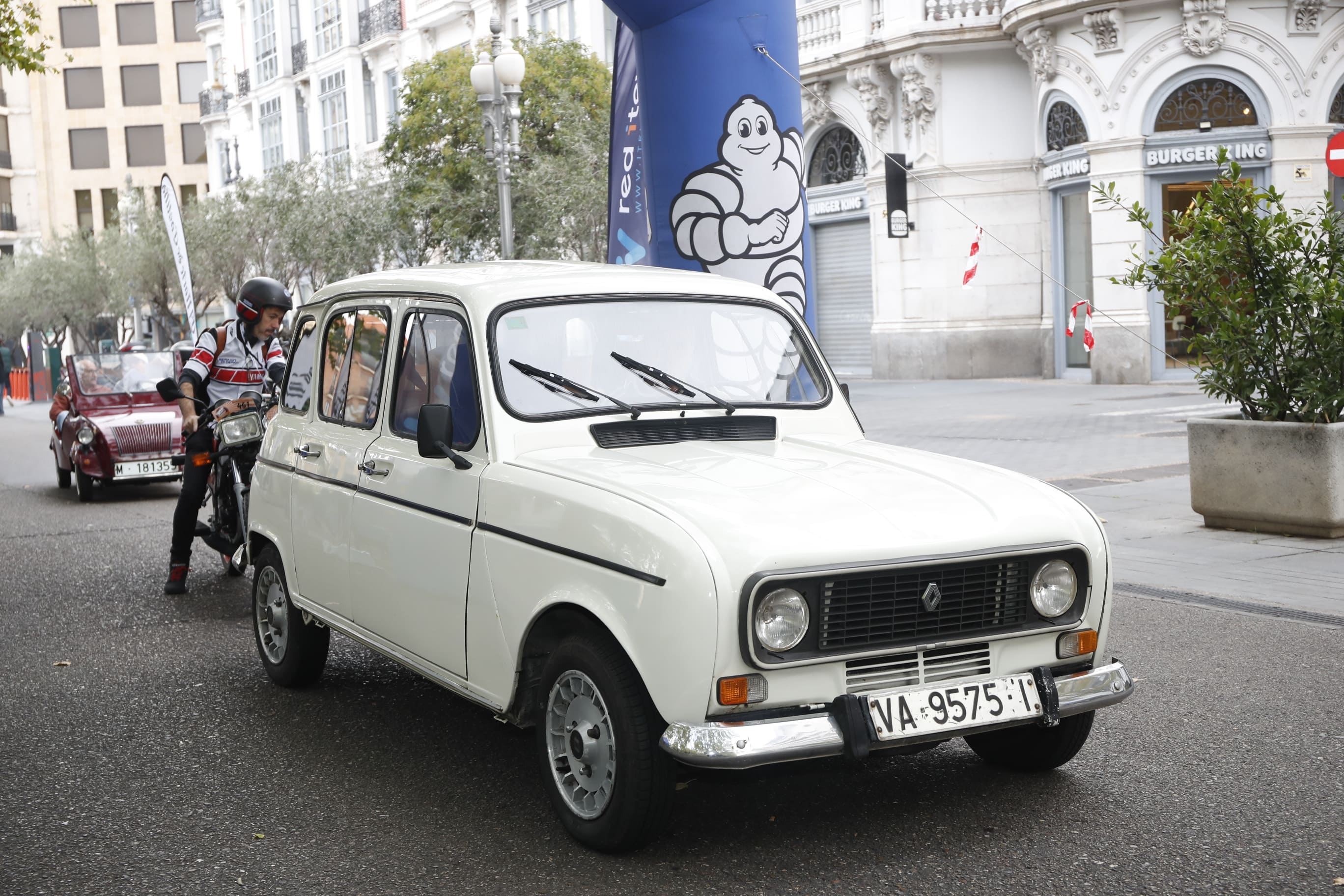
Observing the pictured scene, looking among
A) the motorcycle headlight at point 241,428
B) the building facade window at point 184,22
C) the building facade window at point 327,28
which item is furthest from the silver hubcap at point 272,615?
the building facade window at point 184,22

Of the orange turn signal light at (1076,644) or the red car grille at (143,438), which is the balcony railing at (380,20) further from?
the orange turn signal light at (1076,644)

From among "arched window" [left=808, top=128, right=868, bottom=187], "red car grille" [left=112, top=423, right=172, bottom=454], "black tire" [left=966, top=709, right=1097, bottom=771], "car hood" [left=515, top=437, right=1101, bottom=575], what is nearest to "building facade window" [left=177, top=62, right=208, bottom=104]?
"arched window" [left=808, top=128, right=868, bottom=187]

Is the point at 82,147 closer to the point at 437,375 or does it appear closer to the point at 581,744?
the point at 437,375

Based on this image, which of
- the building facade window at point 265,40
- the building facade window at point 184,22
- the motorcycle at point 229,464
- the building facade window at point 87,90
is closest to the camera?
the motorcycle at point 229,464

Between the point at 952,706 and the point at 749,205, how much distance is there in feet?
21.4

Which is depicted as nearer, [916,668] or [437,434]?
[916,668]

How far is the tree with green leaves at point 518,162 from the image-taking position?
26266mm

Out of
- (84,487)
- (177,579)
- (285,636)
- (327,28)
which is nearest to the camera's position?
(285,636)

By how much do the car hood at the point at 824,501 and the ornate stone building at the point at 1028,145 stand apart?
17.8 metres

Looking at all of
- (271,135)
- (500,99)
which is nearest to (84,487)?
(500,99)

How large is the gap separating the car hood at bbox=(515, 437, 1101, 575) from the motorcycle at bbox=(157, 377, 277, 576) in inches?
169

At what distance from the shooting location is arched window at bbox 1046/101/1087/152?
2512cm

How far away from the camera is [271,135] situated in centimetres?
5569

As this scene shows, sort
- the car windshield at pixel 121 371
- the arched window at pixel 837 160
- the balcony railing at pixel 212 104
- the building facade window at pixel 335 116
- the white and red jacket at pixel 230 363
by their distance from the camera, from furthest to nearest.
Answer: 1. the balcony railing at pixel 212 104
2. the building facade window at pixel 335 116
3. the arched window at pixel 837 160
4. the car windshield at pixel 121 371
5. the white and red jacket at pixel 230 363
